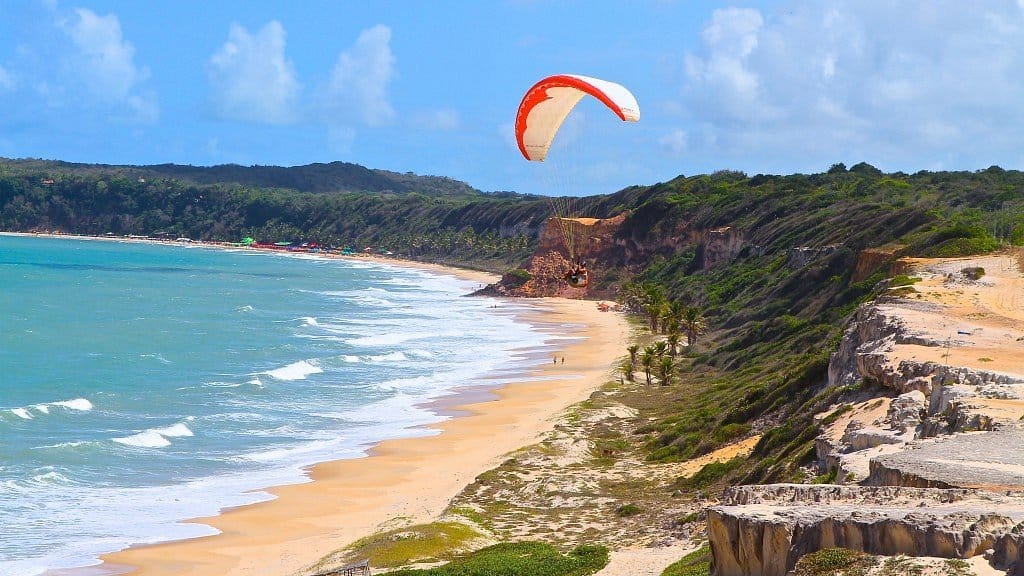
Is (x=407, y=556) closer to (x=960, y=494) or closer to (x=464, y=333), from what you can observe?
(x=960, y=494)

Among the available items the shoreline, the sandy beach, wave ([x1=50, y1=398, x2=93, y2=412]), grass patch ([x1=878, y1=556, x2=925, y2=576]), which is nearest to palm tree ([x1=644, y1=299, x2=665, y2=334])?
the shoreline

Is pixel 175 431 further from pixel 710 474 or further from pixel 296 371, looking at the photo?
pixel 710 474

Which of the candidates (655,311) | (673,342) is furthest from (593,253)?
(673,342)

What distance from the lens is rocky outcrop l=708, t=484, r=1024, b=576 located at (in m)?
10.5

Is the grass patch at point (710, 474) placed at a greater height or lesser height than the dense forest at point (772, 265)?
lesser

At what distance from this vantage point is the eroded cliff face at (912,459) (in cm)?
1082

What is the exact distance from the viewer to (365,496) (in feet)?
95.8

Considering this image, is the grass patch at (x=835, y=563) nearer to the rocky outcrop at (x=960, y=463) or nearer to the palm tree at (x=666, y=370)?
the rocky outcrop at (x=960, y=463)

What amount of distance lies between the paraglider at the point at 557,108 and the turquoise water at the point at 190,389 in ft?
36.2

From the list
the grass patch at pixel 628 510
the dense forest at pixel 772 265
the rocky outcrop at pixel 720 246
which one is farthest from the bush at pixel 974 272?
the rocky outcrop at pixel 720 246

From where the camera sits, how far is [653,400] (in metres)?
40.5

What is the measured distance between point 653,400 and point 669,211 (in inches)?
2470

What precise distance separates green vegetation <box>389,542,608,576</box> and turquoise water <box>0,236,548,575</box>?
359 inches

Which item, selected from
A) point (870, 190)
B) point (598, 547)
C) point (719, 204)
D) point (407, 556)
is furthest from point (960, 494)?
point (719, 204)
